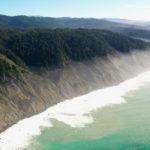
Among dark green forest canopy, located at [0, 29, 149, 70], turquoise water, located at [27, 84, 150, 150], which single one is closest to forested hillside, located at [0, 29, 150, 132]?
dark green forest canopy, located at [0, 29, 149, 70]

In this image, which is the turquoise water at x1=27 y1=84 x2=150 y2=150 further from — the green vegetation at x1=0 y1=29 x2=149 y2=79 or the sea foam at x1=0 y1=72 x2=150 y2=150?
the green vegetation at x1=0 y1=29 x2=149 y2=79

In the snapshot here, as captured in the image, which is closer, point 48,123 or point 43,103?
point 48,123

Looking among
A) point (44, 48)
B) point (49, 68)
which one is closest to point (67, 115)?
point (49, 68)

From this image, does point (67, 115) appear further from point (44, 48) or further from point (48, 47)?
point (48, 47)

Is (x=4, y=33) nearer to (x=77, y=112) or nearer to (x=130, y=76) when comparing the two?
(x=77, y=112)

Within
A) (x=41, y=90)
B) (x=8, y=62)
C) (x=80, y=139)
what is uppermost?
(x=8, y=62)

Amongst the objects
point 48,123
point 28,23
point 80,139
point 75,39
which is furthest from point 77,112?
point 28,23
